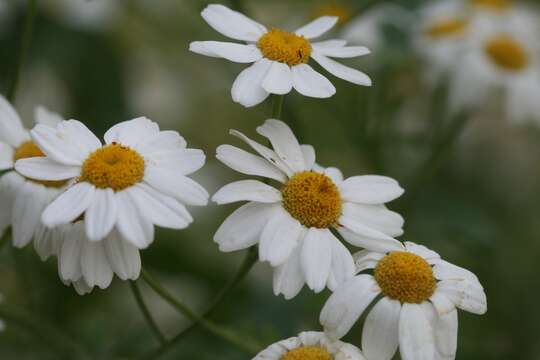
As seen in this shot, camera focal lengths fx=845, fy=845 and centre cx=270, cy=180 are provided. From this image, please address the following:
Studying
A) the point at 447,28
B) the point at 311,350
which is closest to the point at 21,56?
the point at 311,350

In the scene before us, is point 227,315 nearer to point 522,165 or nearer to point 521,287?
point 521,287

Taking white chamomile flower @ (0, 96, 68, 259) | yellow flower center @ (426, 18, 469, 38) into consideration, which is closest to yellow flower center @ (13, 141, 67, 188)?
Answer: white chamomile flower @ (0, 96, 68, 259)

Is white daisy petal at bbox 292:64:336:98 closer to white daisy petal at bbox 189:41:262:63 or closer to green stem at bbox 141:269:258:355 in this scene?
white daisy petal at bbox 189:41:262:63

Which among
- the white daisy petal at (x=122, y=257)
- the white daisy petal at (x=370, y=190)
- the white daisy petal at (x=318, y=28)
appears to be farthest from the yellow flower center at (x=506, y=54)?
the white daisy petal at (x=122, y=257)

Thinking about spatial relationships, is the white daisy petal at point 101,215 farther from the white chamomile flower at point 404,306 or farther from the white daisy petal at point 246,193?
the white chamomile flower at point 404,306

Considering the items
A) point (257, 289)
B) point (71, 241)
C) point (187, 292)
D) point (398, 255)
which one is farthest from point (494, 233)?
point (71, 241)

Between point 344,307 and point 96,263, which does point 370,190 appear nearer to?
point 344,307
